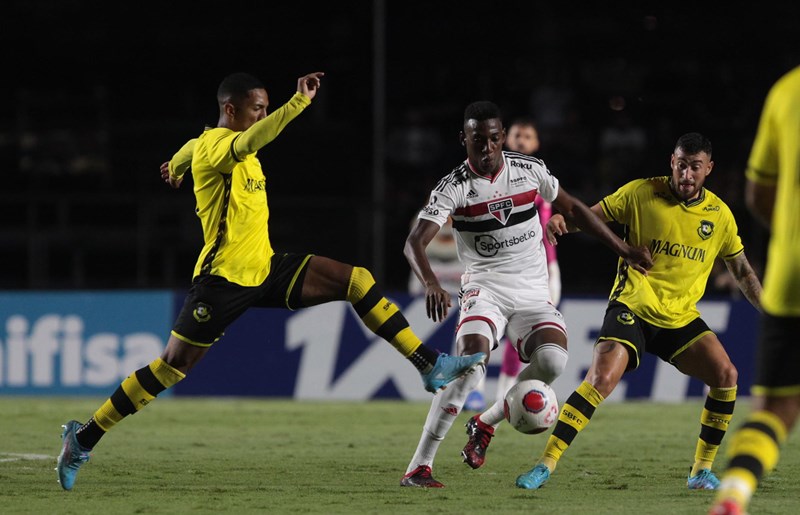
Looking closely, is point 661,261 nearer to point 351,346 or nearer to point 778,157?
point 778,157

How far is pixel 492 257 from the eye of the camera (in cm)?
745

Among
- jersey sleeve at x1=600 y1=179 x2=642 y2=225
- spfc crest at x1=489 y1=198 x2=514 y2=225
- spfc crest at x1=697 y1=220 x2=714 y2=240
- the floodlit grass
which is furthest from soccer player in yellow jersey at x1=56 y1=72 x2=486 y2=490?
spfc crest at x1=697 y1=220 x2=714 y2=240

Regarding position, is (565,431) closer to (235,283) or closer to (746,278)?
(746,278)

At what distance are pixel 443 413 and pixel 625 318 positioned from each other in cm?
116

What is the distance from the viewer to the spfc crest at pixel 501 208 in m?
7.28

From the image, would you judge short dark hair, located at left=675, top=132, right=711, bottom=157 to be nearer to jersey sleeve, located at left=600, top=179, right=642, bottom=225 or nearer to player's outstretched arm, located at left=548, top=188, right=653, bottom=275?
jersey sleeve, located at left=600, top=179, right=642, bottom=225

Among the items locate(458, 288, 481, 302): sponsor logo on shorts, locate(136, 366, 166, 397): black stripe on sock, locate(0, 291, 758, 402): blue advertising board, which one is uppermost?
locate(458, 288, 481, 302): sponsor logo on shorts

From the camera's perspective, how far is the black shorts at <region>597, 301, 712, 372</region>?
715 centimetres

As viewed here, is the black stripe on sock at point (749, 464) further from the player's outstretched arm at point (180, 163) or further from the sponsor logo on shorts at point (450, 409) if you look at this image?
the player's outstretched arm at point (180, 163)

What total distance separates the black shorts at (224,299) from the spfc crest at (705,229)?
7.45 ft

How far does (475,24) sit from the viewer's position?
19.7 m

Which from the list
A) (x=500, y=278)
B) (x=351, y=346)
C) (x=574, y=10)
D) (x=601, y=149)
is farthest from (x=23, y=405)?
(x=574, y=10)

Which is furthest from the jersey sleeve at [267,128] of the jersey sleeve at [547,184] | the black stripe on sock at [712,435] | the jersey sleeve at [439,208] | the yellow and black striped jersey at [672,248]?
the black stripe on sock at [712,435]

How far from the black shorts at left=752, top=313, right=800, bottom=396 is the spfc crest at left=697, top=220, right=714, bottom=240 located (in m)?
2.97
